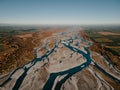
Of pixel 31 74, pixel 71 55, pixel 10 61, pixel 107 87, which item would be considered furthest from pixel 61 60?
pixel 107 87

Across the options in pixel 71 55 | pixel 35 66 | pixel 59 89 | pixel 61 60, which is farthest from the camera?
pixel 71 55

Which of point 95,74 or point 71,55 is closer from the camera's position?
point 95,74

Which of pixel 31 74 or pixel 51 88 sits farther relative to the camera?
pixel 31 74

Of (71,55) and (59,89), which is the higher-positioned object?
(59,89)

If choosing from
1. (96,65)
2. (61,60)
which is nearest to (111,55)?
(96,65)

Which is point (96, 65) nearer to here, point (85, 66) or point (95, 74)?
point (85, 66)

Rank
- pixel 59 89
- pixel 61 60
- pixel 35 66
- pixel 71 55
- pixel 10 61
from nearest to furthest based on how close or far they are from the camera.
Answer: pixel 59 89, pixel 35 66, pixel 10 61, pixel 61 60, pixel 71 55

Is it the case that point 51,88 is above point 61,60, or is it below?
above

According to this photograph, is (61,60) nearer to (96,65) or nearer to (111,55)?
(96,65)

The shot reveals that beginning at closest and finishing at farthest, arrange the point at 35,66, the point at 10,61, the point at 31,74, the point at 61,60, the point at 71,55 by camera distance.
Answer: the point at 31,74, the point at 35,66, the point at 10,61, the point at 61,60, the point at 71,55
